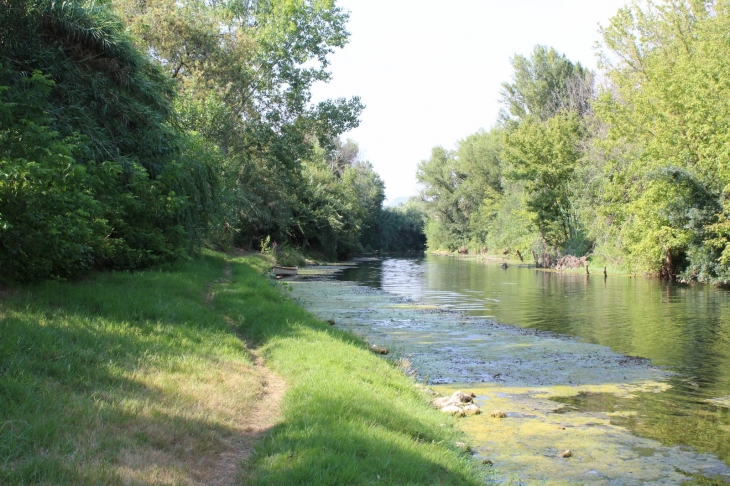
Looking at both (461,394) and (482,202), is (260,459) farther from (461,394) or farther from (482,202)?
(482,202)

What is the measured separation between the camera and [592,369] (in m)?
12.3

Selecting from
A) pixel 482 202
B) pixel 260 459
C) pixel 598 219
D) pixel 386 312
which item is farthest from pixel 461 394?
pixel 482 202

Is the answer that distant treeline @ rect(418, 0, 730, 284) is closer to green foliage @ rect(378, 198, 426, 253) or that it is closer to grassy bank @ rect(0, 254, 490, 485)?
grassy bank @ rect(0, 254, 490, 485)

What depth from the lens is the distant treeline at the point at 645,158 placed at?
96.6 ft

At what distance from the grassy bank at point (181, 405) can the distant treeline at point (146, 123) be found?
1.56m

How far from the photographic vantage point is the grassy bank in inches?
198

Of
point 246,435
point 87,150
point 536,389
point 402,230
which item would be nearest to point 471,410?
point 536,389

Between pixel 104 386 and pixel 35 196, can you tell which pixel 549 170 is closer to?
pixel 35 196

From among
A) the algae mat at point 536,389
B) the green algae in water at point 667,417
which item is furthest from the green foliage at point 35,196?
the green algae in water at point 667,417

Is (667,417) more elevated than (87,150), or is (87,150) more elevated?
(87,150)

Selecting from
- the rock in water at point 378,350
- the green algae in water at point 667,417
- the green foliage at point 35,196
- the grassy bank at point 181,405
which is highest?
the green foliage at point 35,196

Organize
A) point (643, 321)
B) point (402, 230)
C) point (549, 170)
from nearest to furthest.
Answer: point (643, 321) < point (549, 170) < point (402, 230)

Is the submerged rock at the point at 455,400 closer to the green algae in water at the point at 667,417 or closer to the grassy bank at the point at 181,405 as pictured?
the grassy bank at the point at 181,405

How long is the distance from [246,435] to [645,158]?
32.2 meters
